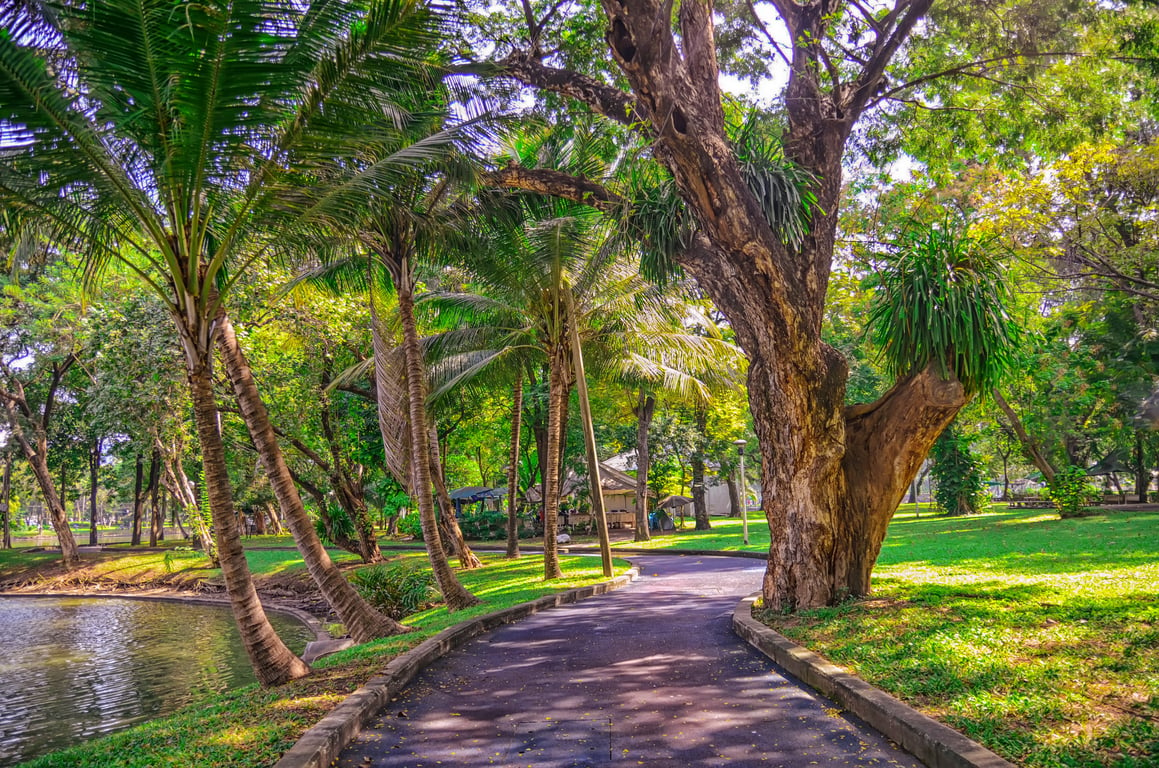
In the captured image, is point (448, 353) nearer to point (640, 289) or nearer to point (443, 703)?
point (640, 289)

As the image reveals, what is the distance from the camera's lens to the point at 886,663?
5.91 meters

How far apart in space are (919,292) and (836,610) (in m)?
3.46

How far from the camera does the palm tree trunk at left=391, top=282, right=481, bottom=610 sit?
11516 millimetres

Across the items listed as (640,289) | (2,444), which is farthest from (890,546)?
(2,444)

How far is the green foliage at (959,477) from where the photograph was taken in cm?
3170

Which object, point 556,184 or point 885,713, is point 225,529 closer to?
point 885,713

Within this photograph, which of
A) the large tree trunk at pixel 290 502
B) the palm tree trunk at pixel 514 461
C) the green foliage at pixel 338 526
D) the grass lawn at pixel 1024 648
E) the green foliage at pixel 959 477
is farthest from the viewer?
the green foliage at pixel 959 477

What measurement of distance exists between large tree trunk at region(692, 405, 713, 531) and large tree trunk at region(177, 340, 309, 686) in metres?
25.2

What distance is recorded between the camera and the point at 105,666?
1260cm

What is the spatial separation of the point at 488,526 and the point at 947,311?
29.1 m

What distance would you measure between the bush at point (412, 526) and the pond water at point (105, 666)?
1440 cm

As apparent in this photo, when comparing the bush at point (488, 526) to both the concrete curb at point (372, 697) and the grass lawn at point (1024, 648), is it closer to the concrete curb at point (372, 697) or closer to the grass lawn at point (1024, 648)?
the concrete curb at point (372, 697)

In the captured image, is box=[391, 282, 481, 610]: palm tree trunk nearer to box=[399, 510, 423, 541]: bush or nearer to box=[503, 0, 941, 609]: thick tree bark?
box=[503, 0, 941, 609]: thick tree bark

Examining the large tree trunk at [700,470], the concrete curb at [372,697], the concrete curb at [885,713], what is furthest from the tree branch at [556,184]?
the large tree trunk at [700,470]
